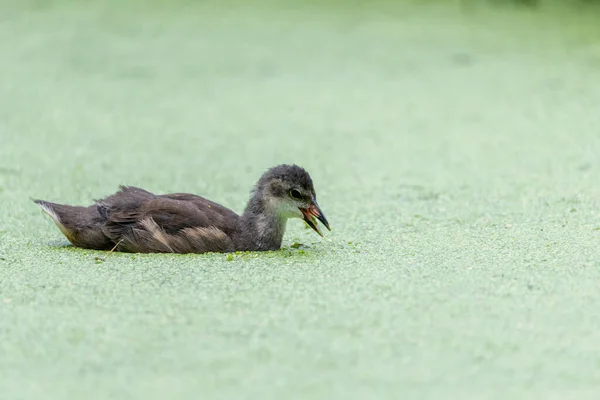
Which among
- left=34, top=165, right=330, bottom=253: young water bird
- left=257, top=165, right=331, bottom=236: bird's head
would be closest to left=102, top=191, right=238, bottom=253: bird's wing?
left=34, top=165, right=330, bottom=253: young water bird

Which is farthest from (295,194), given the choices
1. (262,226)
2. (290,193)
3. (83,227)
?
(83,227)

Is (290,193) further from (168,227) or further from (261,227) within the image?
(168,227)

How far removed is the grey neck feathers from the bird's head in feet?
0.07

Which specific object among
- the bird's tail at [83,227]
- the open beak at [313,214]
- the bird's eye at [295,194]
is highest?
the bird's eye at [295,194]

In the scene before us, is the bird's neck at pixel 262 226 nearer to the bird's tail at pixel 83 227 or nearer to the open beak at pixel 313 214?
the open beak at pixel 313 214

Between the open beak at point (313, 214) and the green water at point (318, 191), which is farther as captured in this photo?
the open beak at point (313, 214)

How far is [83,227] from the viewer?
3781 millimetres

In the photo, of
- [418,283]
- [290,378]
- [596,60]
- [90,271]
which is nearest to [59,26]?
[596,60]

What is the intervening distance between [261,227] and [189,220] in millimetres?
242

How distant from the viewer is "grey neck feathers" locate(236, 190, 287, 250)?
374 cm

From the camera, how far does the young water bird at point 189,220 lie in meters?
3.67

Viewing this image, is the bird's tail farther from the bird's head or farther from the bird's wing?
the bird's head

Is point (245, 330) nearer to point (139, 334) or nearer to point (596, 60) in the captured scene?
point (139, 334)

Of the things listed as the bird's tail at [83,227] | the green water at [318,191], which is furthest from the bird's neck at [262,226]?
the bird's tail at [83,227]
